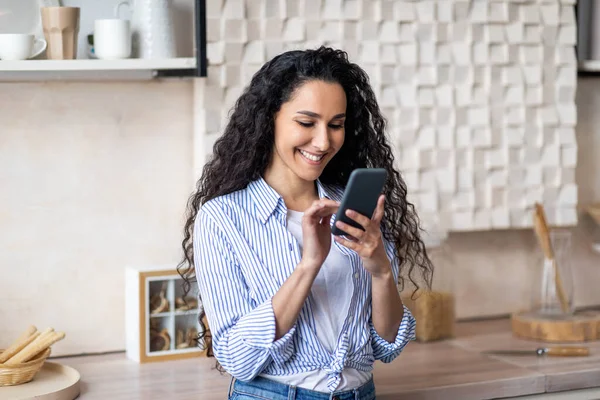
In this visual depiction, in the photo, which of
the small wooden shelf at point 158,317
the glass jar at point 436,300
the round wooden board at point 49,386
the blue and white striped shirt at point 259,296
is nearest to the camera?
the blue and white striped shirt at point 259,296

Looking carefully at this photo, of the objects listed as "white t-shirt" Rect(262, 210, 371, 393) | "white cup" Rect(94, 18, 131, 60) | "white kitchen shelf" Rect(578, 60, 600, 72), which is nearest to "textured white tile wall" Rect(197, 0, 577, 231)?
"white kitchen shelf" Rect(578, 60, 600, 72)

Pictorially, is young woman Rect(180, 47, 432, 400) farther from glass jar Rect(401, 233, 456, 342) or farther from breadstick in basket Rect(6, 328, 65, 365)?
glass jar Rect(401, 233, 456, 342)

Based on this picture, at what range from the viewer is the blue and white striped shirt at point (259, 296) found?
55.4 inches

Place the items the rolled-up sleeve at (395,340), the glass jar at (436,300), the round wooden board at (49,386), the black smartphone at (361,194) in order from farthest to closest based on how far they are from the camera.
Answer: the glass jar at (436,300), the round wooden board at (49,386), the rolled-up sleeve at (395,340), the black smartphone at (361,194)

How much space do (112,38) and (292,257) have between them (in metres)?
0.68

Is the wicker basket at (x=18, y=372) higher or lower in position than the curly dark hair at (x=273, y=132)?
lower

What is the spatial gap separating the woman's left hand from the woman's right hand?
3 centimetres

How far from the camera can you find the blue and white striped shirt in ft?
4.62

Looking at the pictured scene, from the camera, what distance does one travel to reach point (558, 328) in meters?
2.21

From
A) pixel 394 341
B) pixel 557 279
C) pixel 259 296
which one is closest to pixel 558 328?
pixel 557 279

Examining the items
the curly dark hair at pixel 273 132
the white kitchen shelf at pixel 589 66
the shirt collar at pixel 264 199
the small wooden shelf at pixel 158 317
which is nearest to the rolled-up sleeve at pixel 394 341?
A: the curly dark hair at pixel 273 132

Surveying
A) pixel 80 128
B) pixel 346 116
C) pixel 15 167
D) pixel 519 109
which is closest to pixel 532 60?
pixel 519 109

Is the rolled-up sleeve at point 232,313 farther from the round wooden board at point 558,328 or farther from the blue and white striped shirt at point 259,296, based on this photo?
the round wooden board at point 558,328

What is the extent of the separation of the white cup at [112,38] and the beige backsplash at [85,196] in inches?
7.1
